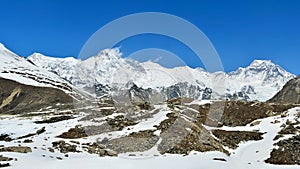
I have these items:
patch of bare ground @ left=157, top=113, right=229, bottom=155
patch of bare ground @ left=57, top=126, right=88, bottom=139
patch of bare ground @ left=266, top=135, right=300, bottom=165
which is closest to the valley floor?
patch of bare ground @ left=266, top=135, right=300, bottom=165

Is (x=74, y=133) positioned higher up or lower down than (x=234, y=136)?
lower down

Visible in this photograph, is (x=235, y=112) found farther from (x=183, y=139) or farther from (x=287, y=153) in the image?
(x=287, y=153)

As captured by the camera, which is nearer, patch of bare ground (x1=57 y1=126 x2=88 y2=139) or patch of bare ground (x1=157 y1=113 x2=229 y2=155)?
patch of bare ground (x1=157 y1=113 x2=229 y2=155)

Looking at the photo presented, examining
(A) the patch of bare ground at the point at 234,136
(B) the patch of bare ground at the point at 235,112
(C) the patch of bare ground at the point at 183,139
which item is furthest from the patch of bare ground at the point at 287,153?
(B) the patch of bare ground at the point at 235,112

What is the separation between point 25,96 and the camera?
146 meters

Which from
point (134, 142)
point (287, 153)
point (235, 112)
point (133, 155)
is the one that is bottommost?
point (133, 155)

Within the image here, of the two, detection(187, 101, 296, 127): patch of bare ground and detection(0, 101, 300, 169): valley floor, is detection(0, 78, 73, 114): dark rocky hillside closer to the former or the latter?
detection(187, 101, 296, 127): patch of bare ground

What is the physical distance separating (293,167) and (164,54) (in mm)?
16601

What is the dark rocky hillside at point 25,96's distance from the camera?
139 meters

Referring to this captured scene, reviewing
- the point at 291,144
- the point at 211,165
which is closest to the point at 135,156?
the point at 211,165

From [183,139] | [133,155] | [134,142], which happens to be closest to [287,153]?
[183,139]

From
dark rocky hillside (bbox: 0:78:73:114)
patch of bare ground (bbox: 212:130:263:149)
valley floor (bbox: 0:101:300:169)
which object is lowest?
valley floor (bbox: 0:101:300:169)

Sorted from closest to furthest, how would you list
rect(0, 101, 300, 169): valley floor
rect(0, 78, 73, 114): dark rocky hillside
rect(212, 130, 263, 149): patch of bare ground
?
rect(0, 101, 300, 169): valley floor → rect(212, 130, 263, 149): patch of bare ground → rect(0, 78, 73, 114): dark rocky hillside

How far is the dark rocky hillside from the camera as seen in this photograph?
5458 inches
